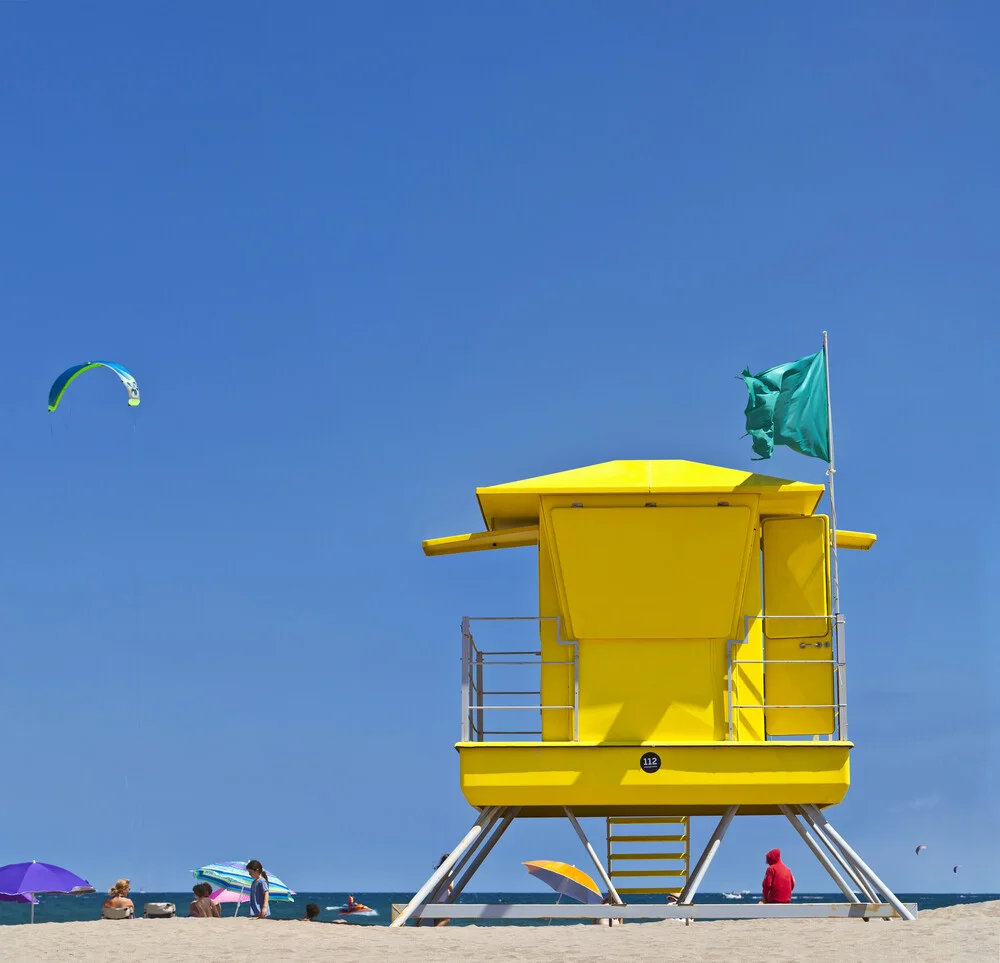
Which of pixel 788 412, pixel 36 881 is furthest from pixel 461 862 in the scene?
pixel 36 881

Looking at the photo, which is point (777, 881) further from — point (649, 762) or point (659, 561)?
point (659, 561)

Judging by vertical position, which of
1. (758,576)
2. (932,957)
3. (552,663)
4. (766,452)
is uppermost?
(766,452)

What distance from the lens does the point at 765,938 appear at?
15.2 m

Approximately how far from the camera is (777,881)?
1909cm

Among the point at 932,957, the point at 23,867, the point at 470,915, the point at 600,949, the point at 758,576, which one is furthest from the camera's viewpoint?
the point at 23,867

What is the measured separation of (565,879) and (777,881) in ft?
12.3

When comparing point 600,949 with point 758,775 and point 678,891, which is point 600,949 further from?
point 678,891

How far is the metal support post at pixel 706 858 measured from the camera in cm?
1783

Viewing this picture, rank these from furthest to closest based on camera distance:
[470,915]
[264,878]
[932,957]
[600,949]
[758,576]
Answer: [264,878] → [758,576] → [470,915] → [600,949] → [932,957]

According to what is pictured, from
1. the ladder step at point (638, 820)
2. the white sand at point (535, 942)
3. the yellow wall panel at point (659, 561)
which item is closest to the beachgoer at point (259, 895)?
the white sand at point (535, 942)

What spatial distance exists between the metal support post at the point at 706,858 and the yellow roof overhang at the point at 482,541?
4200 millimetres

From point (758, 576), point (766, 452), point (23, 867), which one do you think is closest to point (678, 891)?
point (758, 576)

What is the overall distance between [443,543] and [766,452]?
4.38 m

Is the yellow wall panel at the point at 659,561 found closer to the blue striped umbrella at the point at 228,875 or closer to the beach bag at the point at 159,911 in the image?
the beach bag at the point at 159,911
